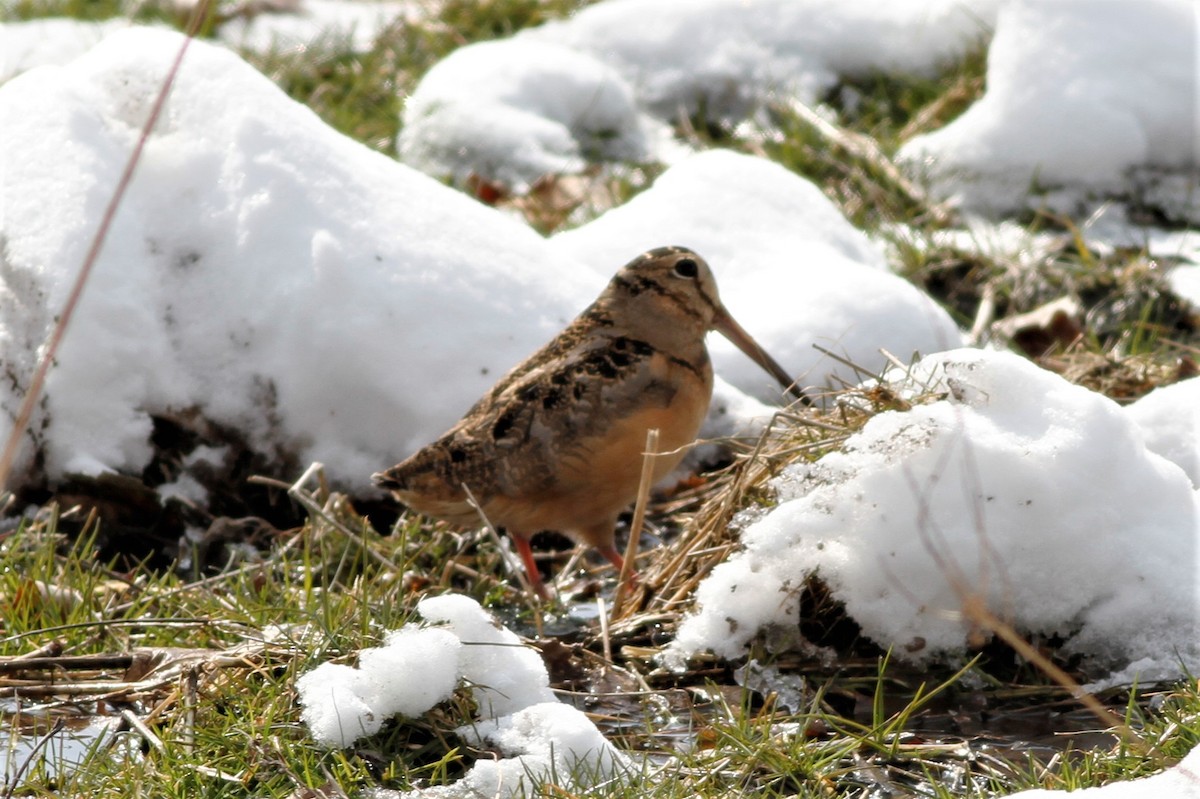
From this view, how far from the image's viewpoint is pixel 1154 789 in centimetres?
213

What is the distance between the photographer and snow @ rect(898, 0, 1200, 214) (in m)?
5.82

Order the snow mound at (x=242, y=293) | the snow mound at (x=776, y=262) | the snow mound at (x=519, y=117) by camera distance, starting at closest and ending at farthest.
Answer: the snow mound at (x=242, y=293), the snow mound at (x=776, y=262), the snow mound at (x=519, y=117)

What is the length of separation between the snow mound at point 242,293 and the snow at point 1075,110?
2.24m

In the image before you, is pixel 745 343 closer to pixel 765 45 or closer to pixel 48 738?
pixel 48 738

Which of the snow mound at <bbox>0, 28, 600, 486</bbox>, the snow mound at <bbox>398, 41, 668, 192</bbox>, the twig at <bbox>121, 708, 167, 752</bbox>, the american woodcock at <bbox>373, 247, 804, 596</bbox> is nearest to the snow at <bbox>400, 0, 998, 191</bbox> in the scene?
the snow mound at <bbox>398, 41, 668, 192</bbox>

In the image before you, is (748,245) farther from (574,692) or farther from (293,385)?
(574,692)

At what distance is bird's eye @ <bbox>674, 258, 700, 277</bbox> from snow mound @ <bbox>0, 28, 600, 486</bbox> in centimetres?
54

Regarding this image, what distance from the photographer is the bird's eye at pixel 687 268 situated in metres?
3.84

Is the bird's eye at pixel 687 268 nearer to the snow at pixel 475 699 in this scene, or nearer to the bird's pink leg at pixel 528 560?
the bird's pink leg at pixel 528 560

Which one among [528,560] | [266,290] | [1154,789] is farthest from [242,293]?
[1154,789]

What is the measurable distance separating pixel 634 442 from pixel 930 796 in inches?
50.7

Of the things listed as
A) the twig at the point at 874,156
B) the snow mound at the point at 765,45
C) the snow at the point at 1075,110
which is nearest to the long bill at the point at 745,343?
the twig at the point at 874,156

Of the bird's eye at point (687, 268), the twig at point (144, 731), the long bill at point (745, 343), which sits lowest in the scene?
the long bill at point (745, 343)

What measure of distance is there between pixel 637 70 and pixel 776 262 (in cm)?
234
